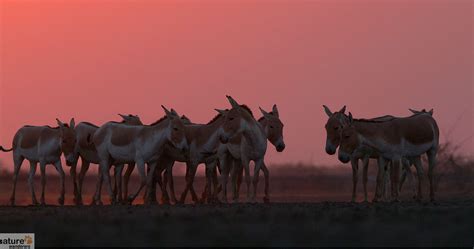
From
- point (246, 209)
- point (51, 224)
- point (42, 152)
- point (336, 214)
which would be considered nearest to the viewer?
point (51, 224)

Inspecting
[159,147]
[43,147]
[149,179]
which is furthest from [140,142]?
[43,147]

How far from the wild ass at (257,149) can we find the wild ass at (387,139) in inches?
87.9

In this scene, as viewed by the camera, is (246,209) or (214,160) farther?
(214,160)

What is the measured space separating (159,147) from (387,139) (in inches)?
243

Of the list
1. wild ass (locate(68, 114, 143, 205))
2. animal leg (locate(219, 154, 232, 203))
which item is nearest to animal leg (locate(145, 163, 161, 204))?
wild ass (locate(68, 114, 143, 205))

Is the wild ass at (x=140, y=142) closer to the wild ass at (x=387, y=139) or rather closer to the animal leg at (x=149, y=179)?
the animal leg at (x=149, y=179)

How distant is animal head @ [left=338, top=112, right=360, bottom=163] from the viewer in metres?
28.2

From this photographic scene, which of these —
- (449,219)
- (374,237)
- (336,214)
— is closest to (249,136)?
(336,214)

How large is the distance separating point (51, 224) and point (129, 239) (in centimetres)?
344

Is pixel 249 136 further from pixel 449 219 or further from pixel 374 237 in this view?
pixel 374 237

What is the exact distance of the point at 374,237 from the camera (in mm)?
17469

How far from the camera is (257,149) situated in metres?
28.6

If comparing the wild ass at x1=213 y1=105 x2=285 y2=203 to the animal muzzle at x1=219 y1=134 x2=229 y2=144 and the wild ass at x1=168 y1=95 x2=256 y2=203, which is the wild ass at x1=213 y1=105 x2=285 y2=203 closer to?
the wild ass at x1=168 y1=95 x2=256 y2=203

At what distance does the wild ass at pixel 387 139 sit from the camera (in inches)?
1113
